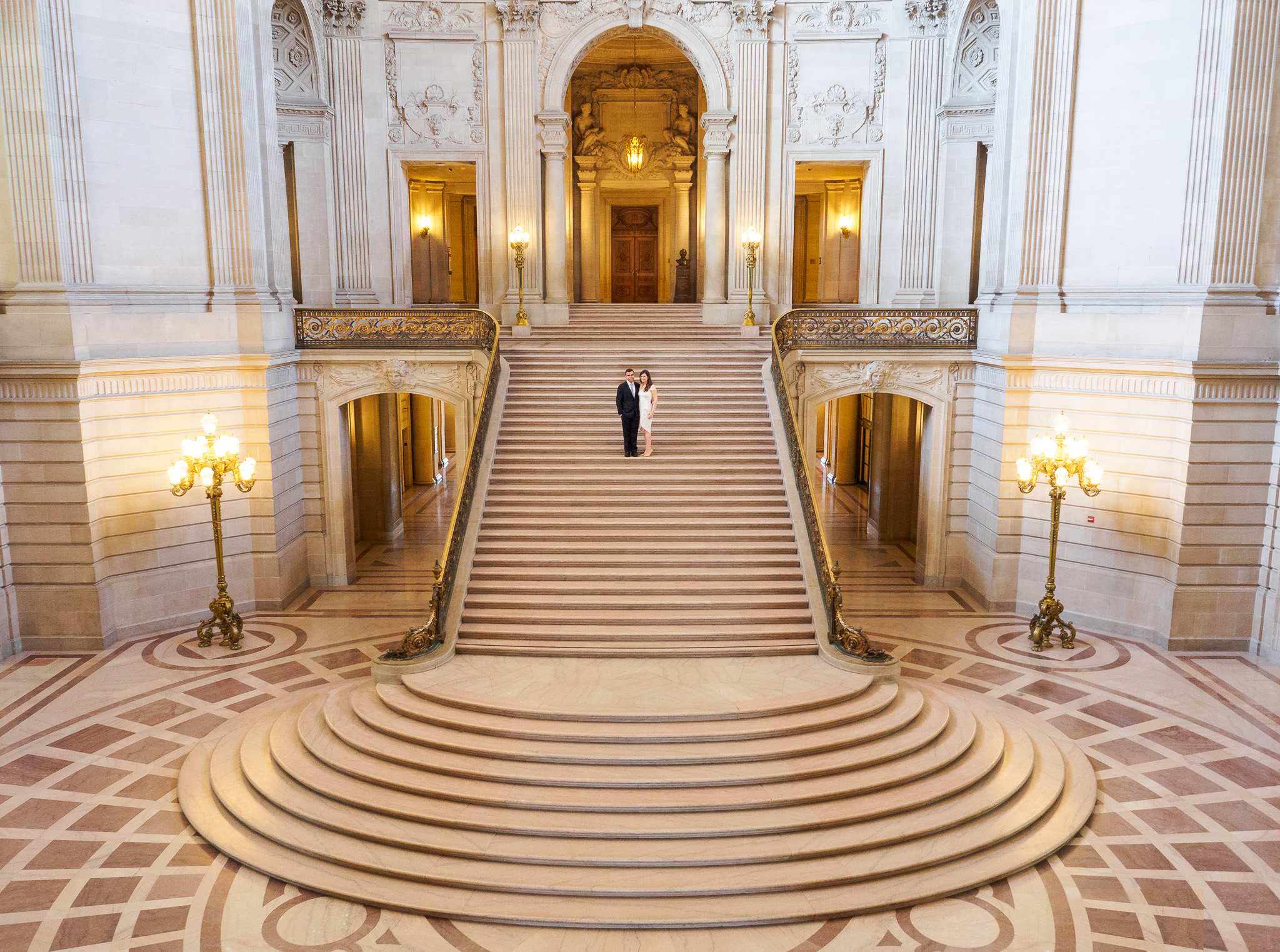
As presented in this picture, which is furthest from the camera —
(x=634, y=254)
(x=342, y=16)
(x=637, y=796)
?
(x=634, y=254)

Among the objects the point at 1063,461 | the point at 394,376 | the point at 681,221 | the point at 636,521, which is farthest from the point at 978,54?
the point at 394,376

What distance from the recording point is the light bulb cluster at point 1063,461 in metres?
12.2

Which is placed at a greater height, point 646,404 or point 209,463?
point 646,404

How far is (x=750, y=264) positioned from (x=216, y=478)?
10.2 m

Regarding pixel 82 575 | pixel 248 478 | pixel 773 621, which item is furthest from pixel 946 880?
pixel 82 575

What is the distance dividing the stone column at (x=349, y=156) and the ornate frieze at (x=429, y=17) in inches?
25.5

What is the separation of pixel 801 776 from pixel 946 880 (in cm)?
144

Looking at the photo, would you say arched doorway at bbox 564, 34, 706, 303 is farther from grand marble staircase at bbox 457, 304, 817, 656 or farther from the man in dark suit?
the man in dark suit

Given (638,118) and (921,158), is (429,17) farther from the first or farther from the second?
(921,158)

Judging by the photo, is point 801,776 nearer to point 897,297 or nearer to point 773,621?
point 773,621

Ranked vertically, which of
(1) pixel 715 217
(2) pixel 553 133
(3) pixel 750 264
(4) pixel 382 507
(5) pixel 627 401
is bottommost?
(4) pixel 382 507

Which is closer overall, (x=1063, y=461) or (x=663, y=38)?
(x=1063, y=461)

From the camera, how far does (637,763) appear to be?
873 centimetres

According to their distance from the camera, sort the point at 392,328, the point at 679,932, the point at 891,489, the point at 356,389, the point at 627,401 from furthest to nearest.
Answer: the point at 891,489 → the point at 356,389 → the point at 392,328 → the point at 627,401 → the point at 679,932
